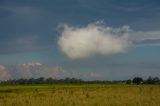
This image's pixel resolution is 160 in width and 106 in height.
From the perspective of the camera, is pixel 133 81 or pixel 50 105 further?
pixel 133 81

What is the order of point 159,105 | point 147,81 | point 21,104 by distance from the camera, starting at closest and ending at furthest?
point 159,105 → point 21,104 → point 147,81

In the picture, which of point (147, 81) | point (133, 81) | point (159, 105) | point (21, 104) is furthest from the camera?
point (133, 81)

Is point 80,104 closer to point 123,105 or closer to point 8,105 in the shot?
point 123,105

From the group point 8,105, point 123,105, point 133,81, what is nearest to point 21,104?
point 8,105

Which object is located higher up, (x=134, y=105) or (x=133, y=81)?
(x=133, y=81)

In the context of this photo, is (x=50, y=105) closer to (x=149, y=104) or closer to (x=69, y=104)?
(x=69, y=104)

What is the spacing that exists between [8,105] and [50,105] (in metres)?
2.70

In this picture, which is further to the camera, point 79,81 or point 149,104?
point 79,81

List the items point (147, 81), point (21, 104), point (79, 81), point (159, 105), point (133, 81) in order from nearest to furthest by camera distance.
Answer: point (159, 105), point (21, 104), point (147, 81), point (133, 81), point (79, 81)

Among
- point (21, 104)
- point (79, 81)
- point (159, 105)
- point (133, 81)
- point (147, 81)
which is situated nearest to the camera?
point (159, 105)

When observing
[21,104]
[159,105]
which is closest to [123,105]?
[159,105]

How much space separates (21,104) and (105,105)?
533 centimetres

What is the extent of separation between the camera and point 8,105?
908 inches

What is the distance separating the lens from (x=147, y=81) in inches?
4764
